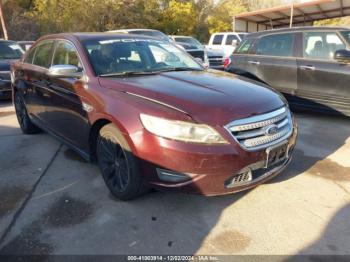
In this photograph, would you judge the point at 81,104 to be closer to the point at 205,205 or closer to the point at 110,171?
the point at 110,171

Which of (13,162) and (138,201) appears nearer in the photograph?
(138,201)

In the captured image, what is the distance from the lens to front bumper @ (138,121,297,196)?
301cm

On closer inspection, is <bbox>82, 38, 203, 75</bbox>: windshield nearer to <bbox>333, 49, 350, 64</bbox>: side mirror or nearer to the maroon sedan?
the maroon sedan

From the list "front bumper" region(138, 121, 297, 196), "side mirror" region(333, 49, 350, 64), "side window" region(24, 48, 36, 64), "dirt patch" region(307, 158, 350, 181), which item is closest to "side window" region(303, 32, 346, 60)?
"side mirror" region(333, 49, 350, 64)

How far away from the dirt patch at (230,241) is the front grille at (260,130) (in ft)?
2.41

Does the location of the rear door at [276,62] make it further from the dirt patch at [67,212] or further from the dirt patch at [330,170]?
the dirt patch at [67,212]

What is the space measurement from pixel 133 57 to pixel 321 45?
3858mm

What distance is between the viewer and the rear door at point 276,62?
6.84 m

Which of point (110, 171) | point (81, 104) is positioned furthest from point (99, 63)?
point (110, 171)

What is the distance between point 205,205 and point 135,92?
1.29 m

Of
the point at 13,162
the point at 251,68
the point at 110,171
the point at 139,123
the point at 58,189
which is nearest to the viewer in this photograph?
the point at 139,123

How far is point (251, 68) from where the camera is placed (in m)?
7.54

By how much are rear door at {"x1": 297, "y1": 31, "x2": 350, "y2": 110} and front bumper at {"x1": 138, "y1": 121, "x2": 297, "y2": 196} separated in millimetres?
3634

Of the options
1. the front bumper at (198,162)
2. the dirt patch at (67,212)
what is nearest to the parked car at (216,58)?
the dirt patch at (67,212)
